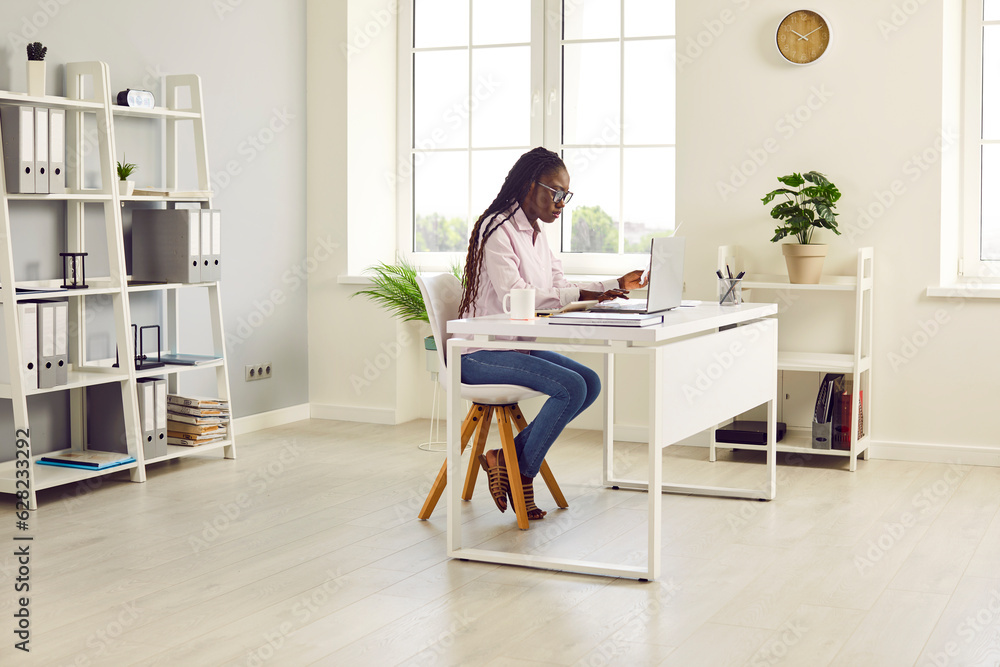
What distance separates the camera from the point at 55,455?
4.06 m

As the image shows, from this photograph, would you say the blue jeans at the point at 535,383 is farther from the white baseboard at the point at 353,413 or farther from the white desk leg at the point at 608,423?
the white baseboard at the point at 353,413

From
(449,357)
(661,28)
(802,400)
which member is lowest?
(802,400)

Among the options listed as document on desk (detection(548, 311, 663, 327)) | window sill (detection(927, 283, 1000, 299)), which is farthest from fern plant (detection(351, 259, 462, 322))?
window sill (detection(927, 283, 1000, 299))

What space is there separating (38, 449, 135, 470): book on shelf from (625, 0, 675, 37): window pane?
3.07 m

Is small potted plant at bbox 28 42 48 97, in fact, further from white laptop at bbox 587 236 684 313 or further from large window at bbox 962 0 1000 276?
large window at bbox 962 0 1000 276

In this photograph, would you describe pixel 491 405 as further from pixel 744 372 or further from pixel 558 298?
pixel 744 372

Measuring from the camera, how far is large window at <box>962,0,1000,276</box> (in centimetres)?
458

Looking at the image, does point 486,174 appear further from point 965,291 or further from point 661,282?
point 661,282

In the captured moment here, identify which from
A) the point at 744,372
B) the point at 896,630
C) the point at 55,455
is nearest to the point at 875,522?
the point at 744,372

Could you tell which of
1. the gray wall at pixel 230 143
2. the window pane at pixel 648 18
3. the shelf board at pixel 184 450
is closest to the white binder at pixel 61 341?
the gray wall at pixel 230 143

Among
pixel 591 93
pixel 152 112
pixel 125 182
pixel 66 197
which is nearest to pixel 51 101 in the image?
pixel 66 197

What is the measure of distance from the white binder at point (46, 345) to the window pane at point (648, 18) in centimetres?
298

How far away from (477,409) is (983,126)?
270 centimetres

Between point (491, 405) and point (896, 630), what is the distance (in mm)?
1470
